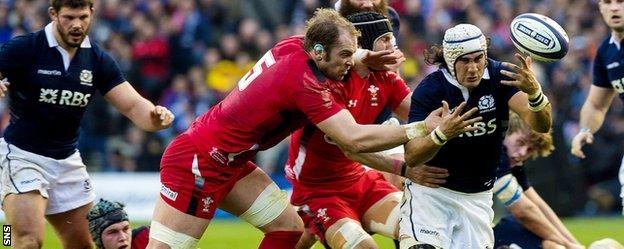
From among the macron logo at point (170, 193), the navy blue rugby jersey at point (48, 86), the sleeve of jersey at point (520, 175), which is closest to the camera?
the macron logo at point (170, 193)

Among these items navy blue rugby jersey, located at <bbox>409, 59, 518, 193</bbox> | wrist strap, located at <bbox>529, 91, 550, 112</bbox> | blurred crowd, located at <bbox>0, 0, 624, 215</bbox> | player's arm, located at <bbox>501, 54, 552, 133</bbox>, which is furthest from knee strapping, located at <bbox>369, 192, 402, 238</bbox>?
blurred crowd, located at <bbox>0, 0, 624, 215</bbox>

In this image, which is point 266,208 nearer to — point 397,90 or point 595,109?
point 397,90

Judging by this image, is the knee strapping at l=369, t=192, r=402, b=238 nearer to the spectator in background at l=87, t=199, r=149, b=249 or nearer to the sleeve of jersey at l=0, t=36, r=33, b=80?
the spectator in background at l=87, t=199, r=149, b=249

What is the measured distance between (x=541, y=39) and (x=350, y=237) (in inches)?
79.8

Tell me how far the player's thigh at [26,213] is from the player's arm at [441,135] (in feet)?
10.4

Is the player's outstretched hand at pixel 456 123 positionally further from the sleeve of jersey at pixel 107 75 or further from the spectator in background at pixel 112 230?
the sleeve of jersey at pixel 107 75

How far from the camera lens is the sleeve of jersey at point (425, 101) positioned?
8.27 meters

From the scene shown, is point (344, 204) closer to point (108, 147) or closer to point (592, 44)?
point (108, 147)

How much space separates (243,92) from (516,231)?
2942 mm

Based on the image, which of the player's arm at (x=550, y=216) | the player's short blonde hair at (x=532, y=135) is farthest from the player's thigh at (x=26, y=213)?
the player's arm at (x=550, y=216)

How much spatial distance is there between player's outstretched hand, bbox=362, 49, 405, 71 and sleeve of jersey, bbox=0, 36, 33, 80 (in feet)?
9.59

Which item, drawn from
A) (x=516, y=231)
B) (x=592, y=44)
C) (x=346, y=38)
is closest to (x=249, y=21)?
(x=592, y=44)

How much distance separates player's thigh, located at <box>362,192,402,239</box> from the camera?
29.6 feet

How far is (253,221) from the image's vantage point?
29.0ft
